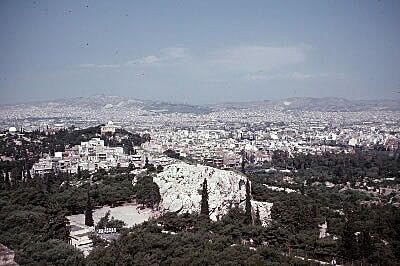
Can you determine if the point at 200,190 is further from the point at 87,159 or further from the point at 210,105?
the point at 210,105

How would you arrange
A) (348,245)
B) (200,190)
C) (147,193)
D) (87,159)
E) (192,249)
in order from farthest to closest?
(87,159), (147,193), (200,190), (348,245), (192,249)

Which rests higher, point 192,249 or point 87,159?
point 192,249

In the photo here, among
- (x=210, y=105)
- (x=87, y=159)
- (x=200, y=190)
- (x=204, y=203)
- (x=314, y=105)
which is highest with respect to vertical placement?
(x=314, y=105)

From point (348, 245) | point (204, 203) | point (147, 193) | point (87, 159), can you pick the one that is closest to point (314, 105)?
point (87, 159)

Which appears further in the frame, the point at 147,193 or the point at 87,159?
the point at 87,159

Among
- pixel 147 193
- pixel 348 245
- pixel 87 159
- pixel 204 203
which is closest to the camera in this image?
pixel 348 245

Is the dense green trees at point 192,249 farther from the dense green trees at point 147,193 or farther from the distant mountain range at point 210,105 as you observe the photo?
the distant mountain range at point 210,105

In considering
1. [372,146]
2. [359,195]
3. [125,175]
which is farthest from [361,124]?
[125,175]

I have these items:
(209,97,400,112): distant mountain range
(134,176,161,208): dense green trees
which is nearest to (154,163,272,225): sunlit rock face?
(134,176,161,208): dense green trees
